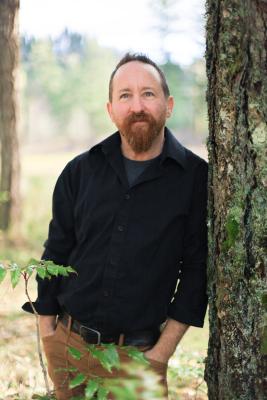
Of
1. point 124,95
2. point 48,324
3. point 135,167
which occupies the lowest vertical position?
point 48,324

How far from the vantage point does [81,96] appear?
51.0 m

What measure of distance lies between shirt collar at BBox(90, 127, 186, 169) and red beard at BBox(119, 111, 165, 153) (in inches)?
3.7

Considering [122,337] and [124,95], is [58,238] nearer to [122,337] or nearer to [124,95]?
[122,337]

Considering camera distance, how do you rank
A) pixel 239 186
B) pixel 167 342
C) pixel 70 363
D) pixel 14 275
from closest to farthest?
1. pixel 14 275
2. pixel 239 186
3. pixel 167 342
4. pixel 70 363

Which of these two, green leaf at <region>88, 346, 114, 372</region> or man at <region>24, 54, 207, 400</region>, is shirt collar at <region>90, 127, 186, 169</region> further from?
green leaf at <region>88, 346, 114, 372</region>

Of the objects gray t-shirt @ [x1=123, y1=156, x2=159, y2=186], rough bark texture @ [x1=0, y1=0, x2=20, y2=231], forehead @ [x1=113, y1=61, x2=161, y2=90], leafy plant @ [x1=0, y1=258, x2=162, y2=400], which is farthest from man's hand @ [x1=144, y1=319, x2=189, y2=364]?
rough bark texture @ [x1=0, y1=0, x2=20, y2=231]

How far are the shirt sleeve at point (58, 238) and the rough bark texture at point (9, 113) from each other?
5580 millimetres

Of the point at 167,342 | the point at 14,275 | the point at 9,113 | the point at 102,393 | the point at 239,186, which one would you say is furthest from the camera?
the point at 9,113

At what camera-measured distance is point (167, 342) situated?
2.83 m

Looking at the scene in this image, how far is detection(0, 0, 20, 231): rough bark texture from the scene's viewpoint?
9188 mm

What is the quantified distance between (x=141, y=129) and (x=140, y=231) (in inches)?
19.6

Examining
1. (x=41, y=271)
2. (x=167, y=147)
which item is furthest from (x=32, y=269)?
(x=167, y=147)

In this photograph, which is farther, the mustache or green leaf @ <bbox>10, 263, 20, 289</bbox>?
the mustache

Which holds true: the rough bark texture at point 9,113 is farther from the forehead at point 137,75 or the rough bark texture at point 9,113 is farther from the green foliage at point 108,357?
the green foliage at point 108,357
